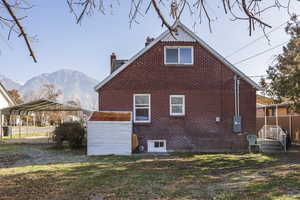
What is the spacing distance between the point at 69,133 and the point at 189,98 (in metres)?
7.52

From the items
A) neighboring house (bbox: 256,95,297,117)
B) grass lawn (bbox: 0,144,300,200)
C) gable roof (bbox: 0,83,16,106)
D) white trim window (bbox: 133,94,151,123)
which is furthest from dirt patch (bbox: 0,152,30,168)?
neighboring house (bbox: 256,95,297,117)

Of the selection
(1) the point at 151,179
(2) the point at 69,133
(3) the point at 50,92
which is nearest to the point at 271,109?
(2) the point at 69,133

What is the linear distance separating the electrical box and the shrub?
9.20 metres

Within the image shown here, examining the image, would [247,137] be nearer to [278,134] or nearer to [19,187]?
[278,134]

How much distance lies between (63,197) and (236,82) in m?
11.7

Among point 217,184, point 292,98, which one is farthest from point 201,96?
point 217,184

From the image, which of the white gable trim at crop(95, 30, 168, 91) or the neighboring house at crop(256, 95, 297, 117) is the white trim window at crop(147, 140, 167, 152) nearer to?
the white gable trim at crop(95, 30, 168, 91)

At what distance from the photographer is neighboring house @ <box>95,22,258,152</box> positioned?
1481cm

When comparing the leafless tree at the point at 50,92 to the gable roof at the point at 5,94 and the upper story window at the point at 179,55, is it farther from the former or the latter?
the upper story window at the point at 179,55

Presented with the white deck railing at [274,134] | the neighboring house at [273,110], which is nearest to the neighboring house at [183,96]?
the white deck railing at [274,134]

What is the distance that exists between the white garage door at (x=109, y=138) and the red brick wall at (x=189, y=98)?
1265mm

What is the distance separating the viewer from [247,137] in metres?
14.6

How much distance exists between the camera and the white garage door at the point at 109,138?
44.8 ft

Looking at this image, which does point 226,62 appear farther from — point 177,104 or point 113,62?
point 113,62
